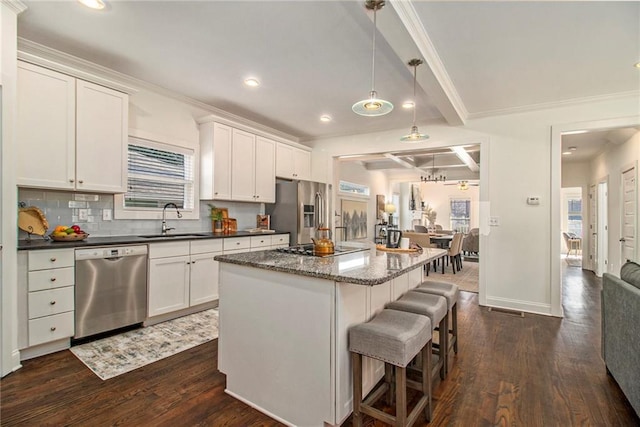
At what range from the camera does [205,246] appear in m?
3.68

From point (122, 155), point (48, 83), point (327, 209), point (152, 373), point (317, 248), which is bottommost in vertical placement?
point (152, 373)

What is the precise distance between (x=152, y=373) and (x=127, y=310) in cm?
97

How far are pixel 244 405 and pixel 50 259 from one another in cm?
198

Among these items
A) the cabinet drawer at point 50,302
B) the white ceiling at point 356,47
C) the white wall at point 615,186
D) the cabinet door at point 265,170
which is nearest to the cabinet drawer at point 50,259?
the cabinet drawer at point 50,302

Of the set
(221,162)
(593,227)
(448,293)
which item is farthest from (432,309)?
(593,227)

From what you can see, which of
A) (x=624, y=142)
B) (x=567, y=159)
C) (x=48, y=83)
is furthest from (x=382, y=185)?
(x=48, y=83)

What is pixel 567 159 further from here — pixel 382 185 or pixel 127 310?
pixel 127 310

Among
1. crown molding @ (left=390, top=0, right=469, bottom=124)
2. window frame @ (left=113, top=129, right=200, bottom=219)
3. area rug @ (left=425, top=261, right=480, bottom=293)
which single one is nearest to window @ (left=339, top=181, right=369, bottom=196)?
area rug @ (left=425, top=261, right=480, bottom=293)

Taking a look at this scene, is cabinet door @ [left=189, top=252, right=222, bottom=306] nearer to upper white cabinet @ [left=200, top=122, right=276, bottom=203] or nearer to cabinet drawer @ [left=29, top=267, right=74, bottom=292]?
upper white cabinet @ [left=200, top=122, right=276, bottom=203]

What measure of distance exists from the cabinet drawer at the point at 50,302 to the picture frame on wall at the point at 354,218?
5.76 metres

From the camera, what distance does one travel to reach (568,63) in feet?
9.50

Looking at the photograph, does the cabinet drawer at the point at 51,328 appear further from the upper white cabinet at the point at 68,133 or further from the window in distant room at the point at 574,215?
the window in distant room at the point at 574,215

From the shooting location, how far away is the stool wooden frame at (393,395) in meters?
1.60

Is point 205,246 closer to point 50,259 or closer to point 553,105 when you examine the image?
point 50,259
